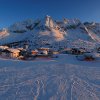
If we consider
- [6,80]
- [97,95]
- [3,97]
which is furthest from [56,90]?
[6,80]

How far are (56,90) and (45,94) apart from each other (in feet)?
3.19

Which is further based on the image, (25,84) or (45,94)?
(25,84)

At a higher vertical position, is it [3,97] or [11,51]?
[11,51]

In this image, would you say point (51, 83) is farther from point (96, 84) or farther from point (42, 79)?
point (96, 84)

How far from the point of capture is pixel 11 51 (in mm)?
41250

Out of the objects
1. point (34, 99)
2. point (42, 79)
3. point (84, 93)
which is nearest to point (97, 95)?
point (84, 93)

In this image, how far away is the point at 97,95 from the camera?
9828 millimetres

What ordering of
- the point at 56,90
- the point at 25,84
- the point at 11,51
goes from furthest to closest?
1. the point at 11,51
2. the point at 25,84
3. the point at 56,90

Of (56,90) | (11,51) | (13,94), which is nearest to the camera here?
(13,94)

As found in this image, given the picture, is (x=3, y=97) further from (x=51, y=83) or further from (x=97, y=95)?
(x=97, y=95)

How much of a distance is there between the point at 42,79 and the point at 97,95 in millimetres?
4668

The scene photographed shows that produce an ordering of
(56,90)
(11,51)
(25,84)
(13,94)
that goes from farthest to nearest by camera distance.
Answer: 1. (11,51)
2. (25,84)
3. (56,90)
4. (13,94)

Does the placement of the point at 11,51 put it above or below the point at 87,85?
above

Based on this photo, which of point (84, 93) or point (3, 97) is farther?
point (84, 93)
